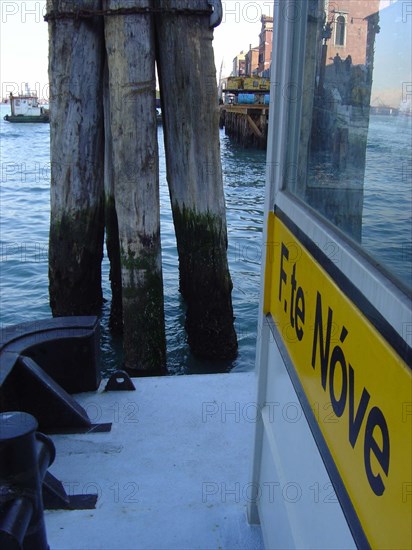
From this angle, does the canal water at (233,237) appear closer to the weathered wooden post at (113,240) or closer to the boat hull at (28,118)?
the weathered wooden post at (113,240)

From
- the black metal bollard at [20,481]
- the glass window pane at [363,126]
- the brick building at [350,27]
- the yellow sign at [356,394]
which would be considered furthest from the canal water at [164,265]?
the brick building at [350,27]

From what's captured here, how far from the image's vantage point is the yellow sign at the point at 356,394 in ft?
3.08

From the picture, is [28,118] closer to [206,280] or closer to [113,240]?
[113,240]

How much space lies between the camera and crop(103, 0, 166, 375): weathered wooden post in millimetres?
4711

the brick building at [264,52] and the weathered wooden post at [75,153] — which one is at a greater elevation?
the brick building at [264,52]

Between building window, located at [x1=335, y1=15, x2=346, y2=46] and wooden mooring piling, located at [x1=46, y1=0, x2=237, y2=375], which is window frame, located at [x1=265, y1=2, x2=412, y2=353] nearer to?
building window, located at [x1=335, y1=15, x2=346, y2=46]

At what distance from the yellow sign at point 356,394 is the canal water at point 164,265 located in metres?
4.72

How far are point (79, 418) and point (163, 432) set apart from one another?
464mm

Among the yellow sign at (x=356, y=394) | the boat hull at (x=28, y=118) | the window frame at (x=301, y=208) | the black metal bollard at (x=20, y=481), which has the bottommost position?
the black metal bollard at (x=20, y=481)

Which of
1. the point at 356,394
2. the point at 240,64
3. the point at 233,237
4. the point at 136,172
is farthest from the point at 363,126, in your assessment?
the point at 240,64

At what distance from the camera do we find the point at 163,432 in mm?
3285

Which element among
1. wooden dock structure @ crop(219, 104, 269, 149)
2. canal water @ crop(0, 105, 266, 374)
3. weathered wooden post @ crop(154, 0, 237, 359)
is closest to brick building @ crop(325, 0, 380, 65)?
weathered wooden post @ crop(154, 0, 237, 359)

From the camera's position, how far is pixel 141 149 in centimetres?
484

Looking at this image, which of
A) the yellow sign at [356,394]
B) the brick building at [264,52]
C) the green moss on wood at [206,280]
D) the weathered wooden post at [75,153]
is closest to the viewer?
the yellow sign at [356,394]
